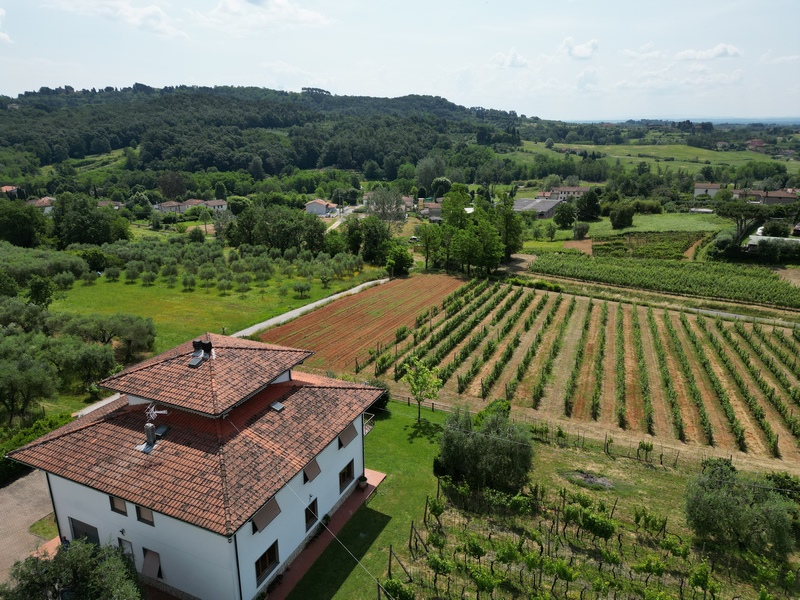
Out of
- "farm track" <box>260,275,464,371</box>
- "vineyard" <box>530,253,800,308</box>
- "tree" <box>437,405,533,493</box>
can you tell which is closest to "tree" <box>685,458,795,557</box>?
"tree" <box>437,405,533,493</box>

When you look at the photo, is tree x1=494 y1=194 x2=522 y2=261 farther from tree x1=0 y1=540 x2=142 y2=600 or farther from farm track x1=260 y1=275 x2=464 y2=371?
tree x1=0 y1=540 x2=142 y2=600

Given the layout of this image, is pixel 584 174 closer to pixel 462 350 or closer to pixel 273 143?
pixel 273 143

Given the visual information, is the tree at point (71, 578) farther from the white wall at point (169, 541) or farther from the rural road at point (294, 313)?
the rural road at point (294, 313)

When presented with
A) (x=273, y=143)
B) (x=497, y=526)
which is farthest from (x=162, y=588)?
(x=273, y=143)

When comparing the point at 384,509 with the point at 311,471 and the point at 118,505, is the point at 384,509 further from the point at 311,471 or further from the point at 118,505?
the point at 118,505

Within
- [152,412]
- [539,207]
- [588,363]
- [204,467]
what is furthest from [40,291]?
[539,207]
